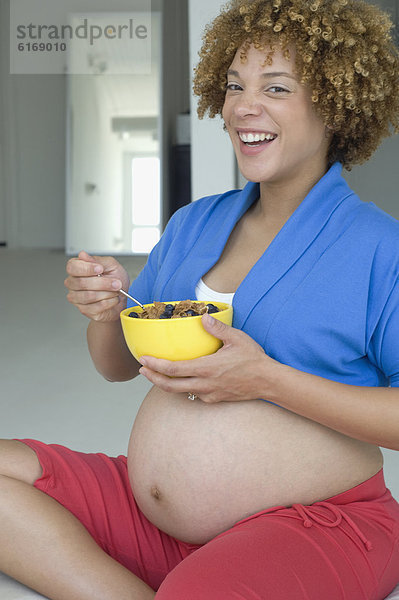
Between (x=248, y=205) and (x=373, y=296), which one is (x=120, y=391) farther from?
(x=373, y=296)

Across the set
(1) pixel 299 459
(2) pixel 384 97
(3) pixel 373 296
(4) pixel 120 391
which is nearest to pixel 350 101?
(2) pixel 384 97

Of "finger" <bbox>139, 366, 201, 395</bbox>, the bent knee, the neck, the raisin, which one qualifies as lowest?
the bent knee

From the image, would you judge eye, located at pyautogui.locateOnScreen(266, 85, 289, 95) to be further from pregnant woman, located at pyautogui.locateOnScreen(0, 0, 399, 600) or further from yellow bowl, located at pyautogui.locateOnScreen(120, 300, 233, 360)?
yellow bowl, located at pyautogui.locateOnScreen(120, 300, 233, 360)

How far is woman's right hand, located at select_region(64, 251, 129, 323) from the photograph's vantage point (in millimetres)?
1171

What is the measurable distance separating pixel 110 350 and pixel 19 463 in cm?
28

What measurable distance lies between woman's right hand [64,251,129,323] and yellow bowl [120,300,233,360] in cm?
13

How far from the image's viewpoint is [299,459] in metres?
1.12

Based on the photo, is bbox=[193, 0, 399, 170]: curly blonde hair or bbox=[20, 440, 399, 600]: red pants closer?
bbox=[20, 440, 399, 600]: red pants

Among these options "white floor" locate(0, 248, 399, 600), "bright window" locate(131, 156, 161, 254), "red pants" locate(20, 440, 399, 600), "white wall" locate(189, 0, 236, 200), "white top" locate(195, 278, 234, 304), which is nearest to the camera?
"red pants" locate(20, 440, 399, 600)

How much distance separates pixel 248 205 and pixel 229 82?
24 centimetres
